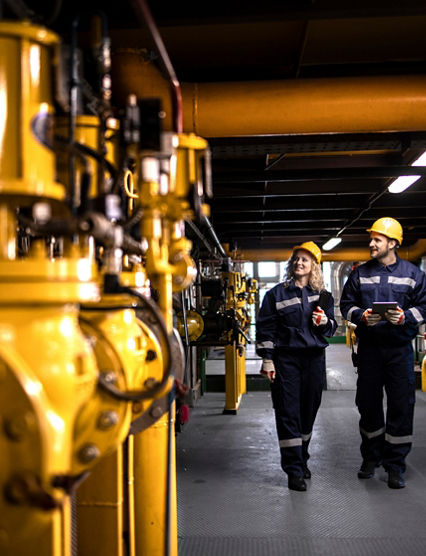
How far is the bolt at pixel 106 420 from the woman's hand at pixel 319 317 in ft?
8.04

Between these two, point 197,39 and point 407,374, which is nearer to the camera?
point 197,39

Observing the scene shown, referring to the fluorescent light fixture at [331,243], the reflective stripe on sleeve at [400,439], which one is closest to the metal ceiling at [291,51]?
the reflective stripe on sleeve at [400,439]

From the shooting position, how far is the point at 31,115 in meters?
1.13

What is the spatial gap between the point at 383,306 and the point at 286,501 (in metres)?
1.31

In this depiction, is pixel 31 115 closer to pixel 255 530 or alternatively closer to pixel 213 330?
pixel 255 530

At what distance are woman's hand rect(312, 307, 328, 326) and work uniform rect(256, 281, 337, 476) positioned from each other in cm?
5

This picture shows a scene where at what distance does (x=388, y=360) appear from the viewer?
145 inches

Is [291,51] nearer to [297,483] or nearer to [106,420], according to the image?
[106,420]

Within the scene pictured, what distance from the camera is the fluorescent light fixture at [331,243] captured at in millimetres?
9242

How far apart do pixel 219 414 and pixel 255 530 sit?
10.3 feet

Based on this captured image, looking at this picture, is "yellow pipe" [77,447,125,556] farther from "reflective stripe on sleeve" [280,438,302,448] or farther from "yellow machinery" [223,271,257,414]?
"yellow machinery" [223,271,257,414]

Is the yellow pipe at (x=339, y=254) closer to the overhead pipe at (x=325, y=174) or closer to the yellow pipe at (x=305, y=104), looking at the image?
the overhead pipe at (x=325, y=174)

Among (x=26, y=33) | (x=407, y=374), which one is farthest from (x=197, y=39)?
(x=407, y=374)

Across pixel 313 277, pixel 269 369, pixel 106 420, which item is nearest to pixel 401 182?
pixel 313 277
